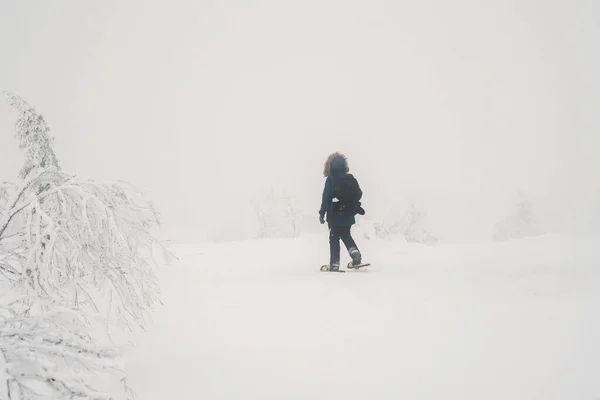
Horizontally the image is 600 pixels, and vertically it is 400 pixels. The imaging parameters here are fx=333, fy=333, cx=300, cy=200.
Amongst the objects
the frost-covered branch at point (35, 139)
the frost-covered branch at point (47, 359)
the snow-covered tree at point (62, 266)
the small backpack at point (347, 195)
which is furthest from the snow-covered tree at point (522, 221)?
the frost-covered branch at point (47, 359)

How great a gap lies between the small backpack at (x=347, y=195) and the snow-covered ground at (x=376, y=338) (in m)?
1.58

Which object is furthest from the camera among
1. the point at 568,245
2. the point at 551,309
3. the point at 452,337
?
the point at 568,245

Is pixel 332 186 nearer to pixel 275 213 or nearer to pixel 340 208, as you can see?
pixel 340 208

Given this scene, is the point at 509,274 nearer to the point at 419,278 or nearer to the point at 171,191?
the point at 419,278

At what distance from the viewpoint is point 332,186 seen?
23.9 feet

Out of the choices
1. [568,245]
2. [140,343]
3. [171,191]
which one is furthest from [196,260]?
[171,191]

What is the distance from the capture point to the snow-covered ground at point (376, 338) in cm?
251

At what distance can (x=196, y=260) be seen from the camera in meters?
8.94

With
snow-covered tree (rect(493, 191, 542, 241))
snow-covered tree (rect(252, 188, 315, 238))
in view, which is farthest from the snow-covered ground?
snow-covered tree (rect(493, 191, 542, 241))

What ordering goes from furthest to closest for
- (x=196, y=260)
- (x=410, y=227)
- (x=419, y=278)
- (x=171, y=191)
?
(x=171, y=191) < (x=410, y=227) < (x=196, y=260) < (x=419, y=278)

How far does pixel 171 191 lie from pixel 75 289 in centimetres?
13727

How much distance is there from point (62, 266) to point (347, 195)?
5.57 m

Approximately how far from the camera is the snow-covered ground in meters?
2.51

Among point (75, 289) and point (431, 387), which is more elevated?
point (75, 289)
